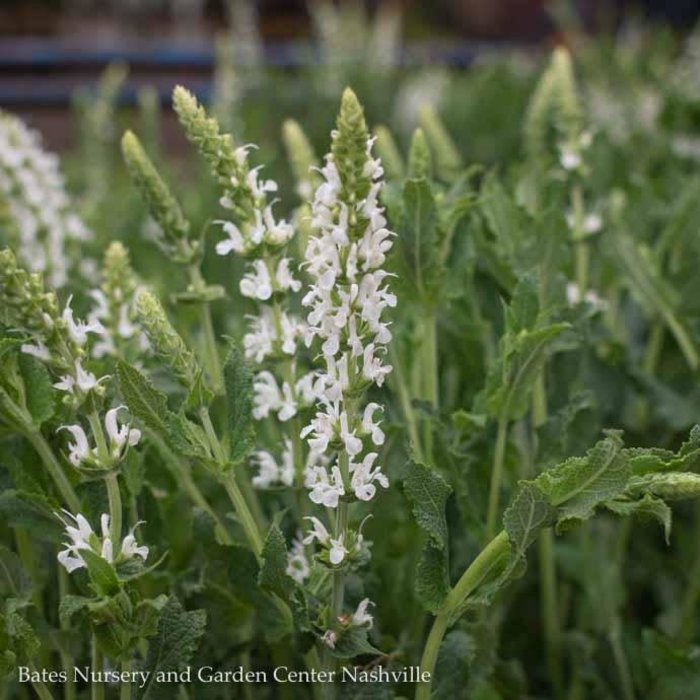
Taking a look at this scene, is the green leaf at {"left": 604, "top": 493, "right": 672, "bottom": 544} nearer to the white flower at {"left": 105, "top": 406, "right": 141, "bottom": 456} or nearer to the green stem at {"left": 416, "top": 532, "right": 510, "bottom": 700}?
the green stem at {"left": 416, "top": 532, "right": 510, "bottom": 700}

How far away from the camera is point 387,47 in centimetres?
331

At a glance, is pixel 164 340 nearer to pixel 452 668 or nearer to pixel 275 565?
pixel 275 565

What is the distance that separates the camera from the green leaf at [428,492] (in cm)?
84

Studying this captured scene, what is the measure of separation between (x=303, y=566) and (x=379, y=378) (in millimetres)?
216

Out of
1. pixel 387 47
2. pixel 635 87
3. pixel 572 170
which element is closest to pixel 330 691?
pixel 572 170

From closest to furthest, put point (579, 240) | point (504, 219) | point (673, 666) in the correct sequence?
1. point (673, 666)
2. point (504, 219)
3. point (579, 240)

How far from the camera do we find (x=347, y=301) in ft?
2.51

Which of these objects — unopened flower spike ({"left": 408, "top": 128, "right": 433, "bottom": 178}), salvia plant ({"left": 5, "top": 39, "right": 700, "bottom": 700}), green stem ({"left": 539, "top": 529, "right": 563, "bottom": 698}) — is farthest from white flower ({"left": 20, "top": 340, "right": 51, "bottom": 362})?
green stem ({"left": 539, "top": 529, "right": 563, "bottom": 698})

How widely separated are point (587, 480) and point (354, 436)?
17cm

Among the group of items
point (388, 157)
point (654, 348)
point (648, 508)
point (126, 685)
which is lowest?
point (126, 685)

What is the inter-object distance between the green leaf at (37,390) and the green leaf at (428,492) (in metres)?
0.29

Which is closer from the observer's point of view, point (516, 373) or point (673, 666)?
point (516, 373)

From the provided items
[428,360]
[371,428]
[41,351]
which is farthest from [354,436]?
[428,360]

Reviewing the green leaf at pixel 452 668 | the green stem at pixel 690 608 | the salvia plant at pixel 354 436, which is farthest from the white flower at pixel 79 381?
the green stem at pixel 690 608
